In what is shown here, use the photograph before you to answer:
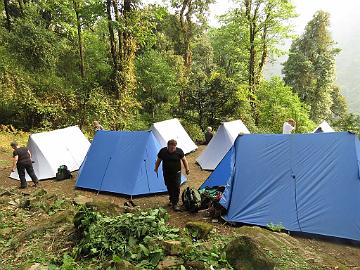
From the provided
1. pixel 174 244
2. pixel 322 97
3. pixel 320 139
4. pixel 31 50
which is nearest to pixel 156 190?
pixel 320 139

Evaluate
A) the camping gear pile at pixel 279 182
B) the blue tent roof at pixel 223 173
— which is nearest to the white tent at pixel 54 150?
the camping gear pile at pixel 279 182

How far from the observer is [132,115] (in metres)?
20.7

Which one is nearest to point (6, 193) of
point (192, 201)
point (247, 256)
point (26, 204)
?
point (26, 204)

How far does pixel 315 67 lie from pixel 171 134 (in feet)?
67.7

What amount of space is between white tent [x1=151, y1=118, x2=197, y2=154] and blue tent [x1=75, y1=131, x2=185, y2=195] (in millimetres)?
4265

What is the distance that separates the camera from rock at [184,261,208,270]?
12.4 ft

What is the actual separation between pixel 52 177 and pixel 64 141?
144cm

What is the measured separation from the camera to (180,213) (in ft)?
24.9

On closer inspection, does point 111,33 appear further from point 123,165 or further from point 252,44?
point 123,165

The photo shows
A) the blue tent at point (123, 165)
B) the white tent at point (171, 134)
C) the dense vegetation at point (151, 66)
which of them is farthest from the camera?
the dense vegetation at point (151, 66)

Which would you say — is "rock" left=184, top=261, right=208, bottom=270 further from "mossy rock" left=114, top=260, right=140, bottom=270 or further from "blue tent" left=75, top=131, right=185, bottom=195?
"blue tent" left=75, top=131, right=185, bottom=195

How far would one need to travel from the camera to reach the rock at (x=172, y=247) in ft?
13.5

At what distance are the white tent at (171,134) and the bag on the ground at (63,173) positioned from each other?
418 centimetres

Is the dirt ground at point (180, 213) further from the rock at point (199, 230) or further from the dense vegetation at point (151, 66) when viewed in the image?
the dense vegetation at point (151, 66)
